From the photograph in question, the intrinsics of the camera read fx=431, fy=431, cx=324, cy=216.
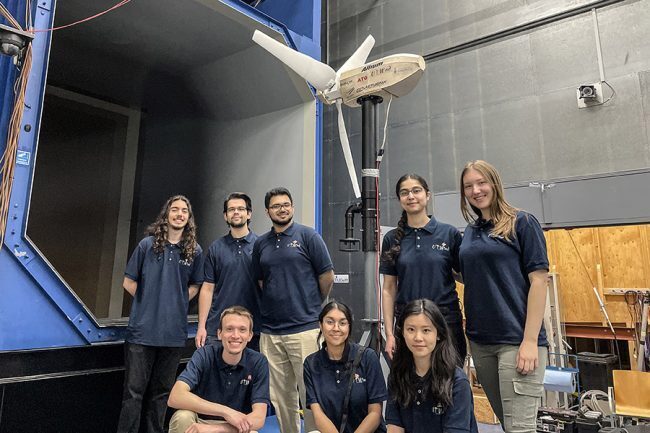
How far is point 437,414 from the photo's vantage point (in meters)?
1.82

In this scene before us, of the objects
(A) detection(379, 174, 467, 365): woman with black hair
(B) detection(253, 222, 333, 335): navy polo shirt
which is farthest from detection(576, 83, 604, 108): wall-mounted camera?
(B) detection(253, 222, 333, 335): navy polo shirt

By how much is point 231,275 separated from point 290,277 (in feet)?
→ 1.46

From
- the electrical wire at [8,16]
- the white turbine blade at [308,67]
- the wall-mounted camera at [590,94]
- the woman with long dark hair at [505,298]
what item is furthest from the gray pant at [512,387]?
the wall-mounted camera at [590,94]

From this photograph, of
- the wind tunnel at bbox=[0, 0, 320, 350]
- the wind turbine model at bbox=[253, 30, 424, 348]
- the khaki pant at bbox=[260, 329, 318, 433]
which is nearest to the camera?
the wind turbine model at bbox=[253, 30, 424, 348]

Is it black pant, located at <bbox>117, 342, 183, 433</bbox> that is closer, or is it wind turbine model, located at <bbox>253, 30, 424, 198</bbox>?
wind turbine model, located at <bbox>253, 30, 424, 198</bbox>

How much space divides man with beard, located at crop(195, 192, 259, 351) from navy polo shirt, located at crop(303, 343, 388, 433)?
2.51 ft

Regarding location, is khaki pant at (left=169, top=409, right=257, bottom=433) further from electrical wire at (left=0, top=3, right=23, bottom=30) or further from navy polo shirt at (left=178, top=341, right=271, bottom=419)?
electrical wire at (left=0, top=3, right=23, bottom=30)

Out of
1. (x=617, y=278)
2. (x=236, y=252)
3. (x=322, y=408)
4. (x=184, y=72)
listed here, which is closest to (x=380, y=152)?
(x=236, y=252)

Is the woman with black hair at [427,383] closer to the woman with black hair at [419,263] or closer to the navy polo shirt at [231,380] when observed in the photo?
the woman with black hair at [419,263]

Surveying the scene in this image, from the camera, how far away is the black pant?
2.59 metres

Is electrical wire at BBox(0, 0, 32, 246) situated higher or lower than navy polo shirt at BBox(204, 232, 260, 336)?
higher

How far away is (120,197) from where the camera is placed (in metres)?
5.79

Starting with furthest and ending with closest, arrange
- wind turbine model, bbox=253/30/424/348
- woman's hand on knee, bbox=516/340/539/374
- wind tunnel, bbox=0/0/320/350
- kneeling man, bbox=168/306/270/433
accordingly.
Result: wind tunnel, bbox=0/0/320/350 → wind turbine model, bbox=253/30/424/348 → kneeling man, bbox=168/306/270/433 → woman's hand on knee, bbox=516/340/539/374

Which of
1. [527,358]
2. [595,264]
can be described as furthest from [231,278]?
[595,264]
